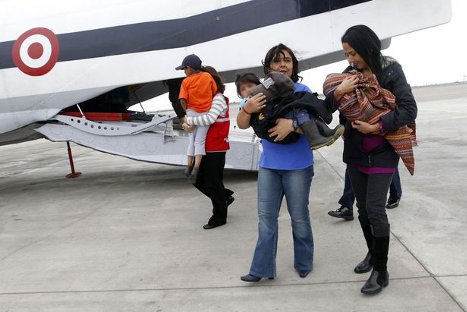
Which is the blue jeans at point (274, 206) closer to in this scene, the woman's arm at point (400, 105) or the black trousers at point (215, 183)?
the woman's arm at point (400, 105)

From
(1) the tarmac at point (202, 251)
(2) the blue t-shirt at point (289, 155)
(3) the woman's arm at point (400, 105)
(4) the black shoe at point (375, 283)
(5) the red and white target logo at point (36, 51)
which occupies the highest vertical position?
(5) the red and white target logo at point (36, 51)

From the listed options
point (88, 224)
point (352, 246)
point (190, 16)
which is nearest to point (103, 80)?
point (190, 16)

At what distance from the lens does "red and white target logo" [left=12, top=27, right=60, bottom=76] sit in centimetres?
662

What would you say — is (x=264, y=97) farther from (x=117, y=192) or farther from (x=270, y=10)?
(x=117, y=192)

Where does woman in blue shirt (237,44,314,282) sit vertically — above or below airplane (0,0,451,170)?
below

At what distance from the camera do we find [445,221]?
4316mm

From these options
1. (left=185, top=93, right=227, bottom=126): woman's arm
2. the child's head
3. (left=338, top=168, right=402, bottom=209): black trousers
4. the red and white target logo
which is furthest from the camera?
the red and white target logo

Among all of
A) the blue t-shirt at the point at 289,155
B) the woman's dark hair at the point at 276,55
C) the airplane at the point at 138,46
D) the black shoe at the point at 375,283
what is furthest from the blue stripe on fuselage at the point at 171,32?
the black shoe at the point at 375,283

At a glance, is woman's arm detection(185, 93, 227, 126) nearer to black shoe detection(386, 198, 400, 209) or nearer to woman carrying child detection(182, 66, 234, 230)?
woman carrying child detection(182, 66, 234, 230)

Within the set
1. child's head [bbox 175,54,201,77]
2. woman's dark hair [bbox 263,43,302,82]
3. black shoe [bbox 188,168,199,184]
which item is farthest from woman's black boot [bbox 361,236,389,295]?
child's head [bbox 175,54,201,77]

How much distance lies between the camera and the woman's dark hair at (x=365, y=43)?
2852mm

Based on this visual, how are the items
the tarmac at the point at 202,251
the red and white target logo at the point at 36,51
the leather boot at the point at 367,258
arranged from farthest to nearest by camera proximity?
the red and white target logo at the point at 36,51, the leather boot at the point at 367,258, the tarmac at the point at 202,251

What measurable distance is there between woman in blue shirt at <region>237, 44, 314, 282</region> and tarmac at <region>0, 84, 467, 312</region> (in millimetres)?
188

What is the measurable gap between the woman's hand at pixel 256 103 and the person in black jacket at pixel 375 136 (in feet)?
1.42
